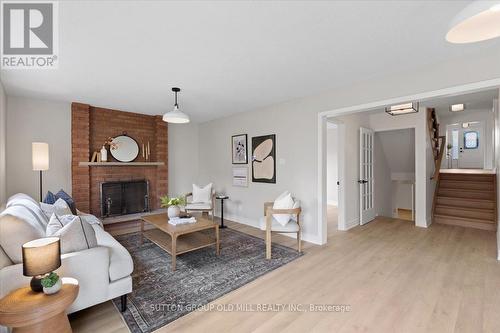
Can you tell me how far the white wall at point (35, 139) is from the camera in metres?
3.77

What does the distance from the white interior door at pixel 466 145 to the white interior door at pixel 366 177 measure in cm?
575

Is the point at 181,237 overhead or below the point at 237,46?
below

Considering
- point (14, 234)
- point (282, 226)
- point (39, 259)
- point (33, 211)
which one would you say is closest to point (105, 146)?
point (33, 211)

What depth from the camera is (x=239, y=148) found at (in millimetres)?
5070

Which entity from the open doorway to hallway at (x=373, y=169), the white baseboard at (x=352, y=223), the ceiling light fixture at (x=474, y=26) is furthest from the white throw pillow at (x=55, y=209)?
the white baseboard at (x=352, y=223)

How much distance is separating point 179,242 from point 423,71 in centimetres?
369

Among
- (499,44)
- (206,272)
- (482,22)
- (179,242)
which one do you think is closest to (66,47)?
(179,242)

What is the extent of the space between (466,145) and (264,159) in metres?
8.92

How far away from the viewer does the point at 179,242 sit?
3135mm

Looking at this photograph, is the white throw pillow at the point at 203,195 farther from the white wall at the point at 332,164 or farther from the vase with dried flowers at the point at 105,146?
the white wall at the point at 332,164

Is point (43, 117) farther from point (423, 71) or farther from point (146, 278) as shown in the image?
point (423, 71)

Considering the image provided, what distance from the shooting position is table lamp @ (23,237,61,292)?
1438 mm

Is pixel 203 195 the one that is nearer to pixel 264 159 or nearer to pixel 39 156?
pixel 264 159

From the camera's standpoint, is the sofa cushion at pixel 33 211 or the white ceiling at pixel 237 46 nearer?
the white ceiling at pixel 237 46
